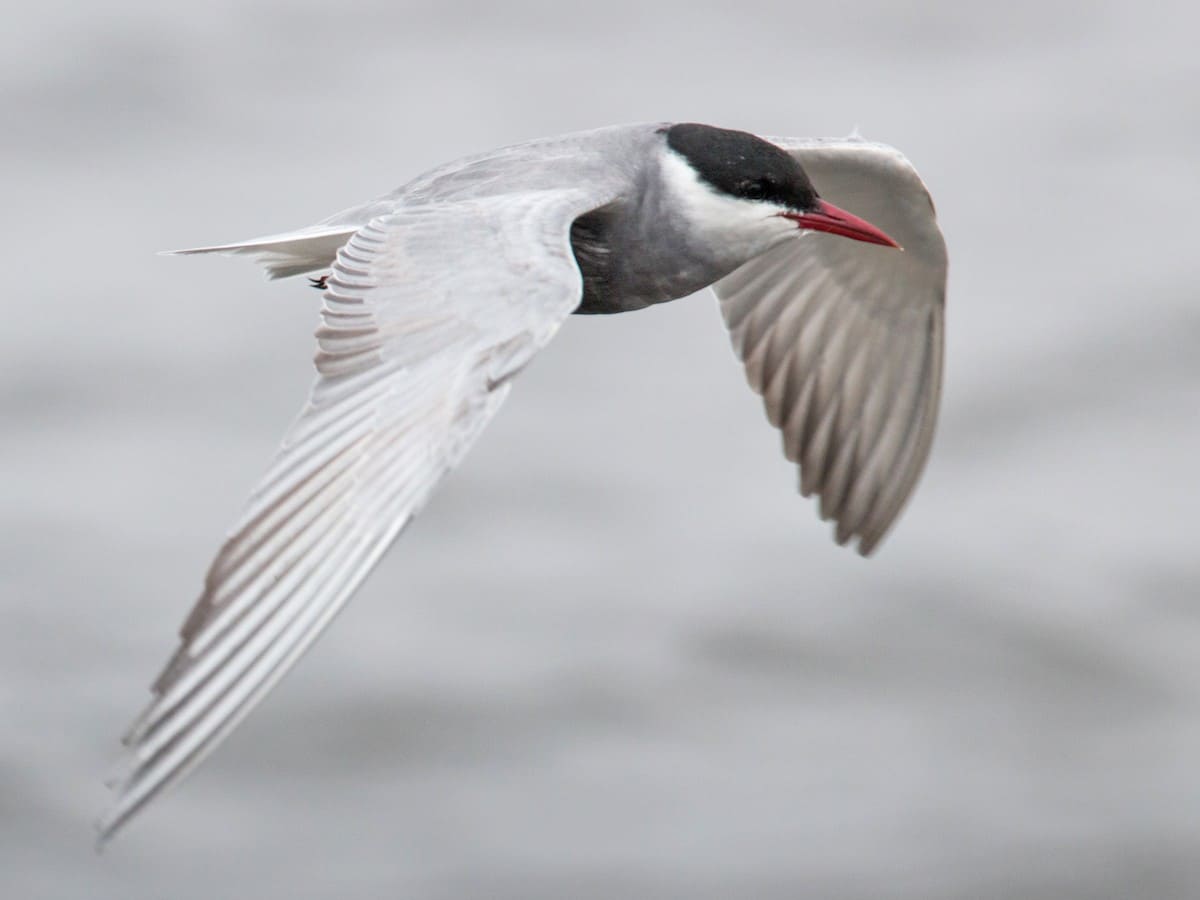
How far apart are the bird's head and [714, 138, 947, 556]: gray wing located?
150cm

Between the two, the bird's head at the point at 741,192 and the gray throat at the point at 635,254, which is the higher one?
the bird's head at the point at 741,192

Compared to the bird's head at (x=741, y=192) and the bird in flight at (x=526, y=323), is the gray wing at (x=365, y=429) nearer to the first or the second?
the bird in flight at (x=526, y=323)

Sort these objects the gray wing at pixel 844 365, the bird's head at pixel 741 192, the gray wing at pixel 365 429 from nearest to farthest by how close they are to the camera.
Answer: the gray wing at pixel 365 429 → the bird's head at pixel 741 192 → the gray wing at pixel 844 365

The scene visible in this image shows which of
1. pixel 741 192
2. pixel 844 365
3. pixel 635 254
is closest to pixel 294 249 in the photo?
pixel 635 254

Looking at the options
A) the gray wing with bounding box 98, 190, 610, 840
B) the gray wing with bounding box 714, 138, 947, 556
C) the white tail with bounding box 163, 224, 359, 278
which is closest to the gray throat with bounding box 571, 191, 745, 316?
the gray wing with bounding box 98, 190, 610, 840

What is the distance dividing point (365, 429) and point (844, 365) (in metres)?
3.49

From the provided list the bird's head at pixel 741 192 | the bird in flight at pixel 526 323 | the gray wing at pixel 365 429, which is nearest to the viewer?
the gray wing at pixel 365 429

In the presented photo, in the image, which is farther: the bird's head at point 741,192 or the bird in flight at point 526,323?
the bird's head at point 741,192

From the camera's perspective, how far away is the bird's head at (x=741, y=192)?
7141 mm

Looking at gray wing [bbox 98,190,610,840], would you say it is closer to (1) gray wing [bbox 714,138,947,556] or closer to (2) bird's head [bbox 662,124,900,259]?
(2) bird's head [bbox 662,124,900,259]

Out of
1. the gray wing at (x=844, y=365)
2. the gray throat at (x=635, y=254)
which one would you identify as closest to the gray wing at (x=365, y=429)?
the gray throat at (x=635, y=254)

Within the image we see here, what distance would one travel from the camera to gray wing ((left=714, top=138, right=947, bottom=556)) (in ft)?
28.7

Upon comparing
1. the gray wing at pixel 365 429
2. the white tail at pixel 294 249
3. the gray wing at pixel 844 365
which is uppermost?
the gray wing at pixel 365 429

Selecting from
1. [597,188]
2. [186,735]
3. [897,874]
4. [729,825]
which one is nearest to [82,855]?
[729,825]
